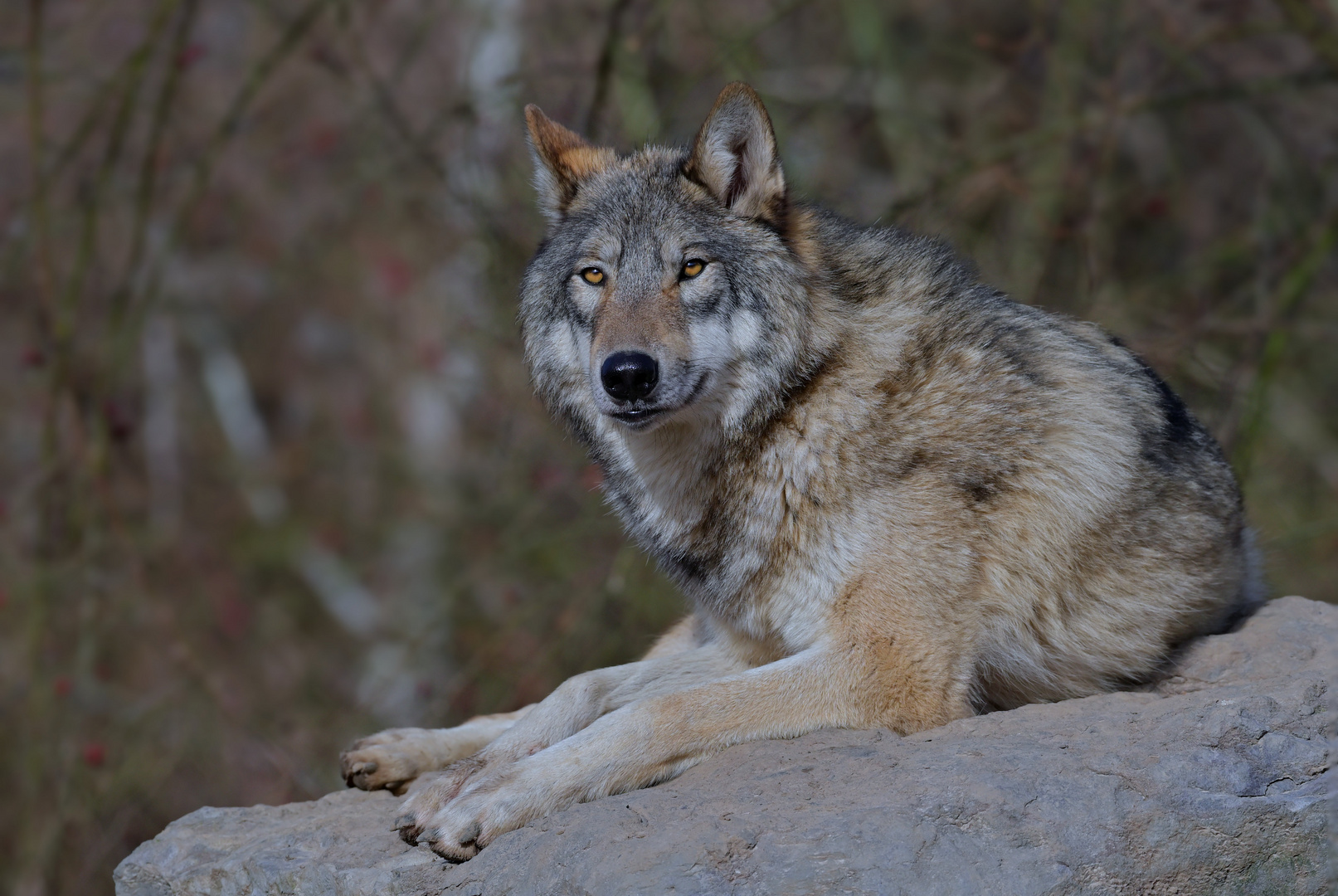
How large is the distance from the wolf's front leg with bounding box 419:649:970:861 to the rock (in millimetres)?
76

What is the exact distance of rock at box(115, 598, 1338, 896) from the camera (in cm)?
325

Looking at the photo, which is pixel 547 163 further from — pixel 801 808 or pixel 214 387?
pixel 214 387

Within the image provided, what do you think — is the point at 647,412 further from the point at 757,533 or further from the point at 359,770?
the point at 359,770

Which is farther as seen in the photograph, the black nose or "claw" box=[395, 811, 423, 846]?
the black nose

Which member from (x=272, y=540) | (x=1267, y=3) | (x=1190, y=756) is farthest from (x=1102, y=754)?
(x=272, y=540)

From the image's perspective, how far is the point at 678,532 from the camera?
4711 mm

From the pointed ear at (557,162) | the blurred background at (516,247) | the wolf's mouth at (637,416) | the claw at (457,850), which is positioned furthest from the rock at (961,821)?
the blurred background at (516,247)

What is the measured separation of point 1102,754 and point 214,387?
1668 cm

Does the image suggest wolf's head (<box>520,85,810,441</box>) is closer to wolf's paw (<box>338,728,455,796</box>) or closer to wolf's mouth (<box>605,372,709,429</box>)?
wolf's mouth (<box>605,372,709,429</box>)

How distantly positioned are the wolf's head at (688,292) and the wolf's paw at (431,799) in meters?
1.37

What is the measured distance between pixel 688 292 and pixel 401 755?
7.31 ft

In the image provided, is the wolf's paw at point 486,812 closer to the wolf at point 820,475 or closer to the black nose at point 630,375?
the wolf at point 820,475

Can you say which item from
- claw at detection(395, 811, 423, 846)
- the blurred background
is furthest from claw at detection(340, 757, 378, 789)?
the blurred background

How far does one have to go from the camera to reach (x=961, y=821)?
11.0ft
